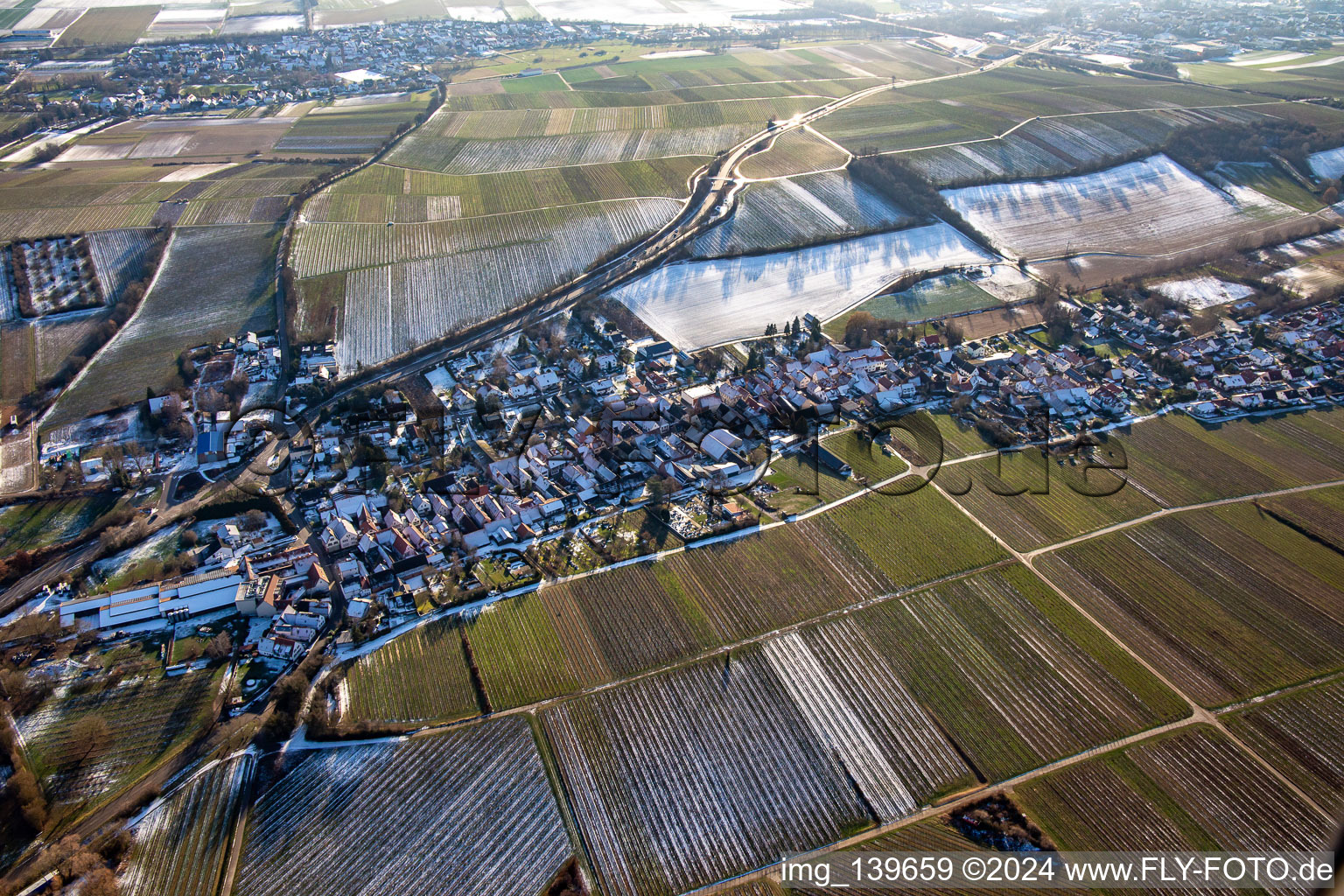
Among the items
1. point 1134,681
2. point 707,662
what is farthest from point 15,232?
point 1134,681

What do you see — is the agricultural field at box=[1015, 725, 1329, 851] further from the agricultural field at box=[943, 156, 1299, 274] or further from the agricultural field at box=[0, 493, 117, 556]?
the agricultural field at box=[943, 156, 1299, 274]

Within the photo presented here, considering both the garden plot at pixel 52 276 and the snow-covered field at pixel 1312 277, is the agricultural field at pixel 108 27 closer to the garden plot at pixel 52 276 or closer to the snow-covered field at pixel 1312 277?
the garden plot at pixel 52 276

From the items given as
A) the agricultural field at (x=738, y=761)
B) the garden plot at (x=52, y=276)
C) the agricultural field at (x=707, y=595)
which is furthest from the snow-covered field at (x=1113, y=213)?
the garden plot at (x=52, y=276)

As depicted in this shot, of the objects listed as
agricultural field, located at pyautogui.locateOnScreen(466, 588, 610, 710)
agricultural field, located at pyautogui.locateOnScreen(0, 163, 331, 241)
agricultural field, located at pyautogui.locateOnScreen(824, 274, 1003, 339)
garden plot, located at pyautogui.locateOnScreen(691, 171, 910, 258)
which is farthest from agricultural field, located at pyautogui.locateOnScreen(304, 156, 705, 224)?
agricultural field, located at pyautogui.locateOnScreen(466, 588, 610, 710)

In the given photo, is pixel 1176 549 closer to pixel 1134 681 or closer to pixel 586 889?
pixel 1134 681

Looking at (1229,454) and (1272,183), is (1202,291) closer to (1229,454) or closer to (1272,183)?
(1229,454)

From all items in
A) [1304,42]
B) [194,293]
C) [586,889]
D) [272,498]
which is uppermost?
[1304,42]
